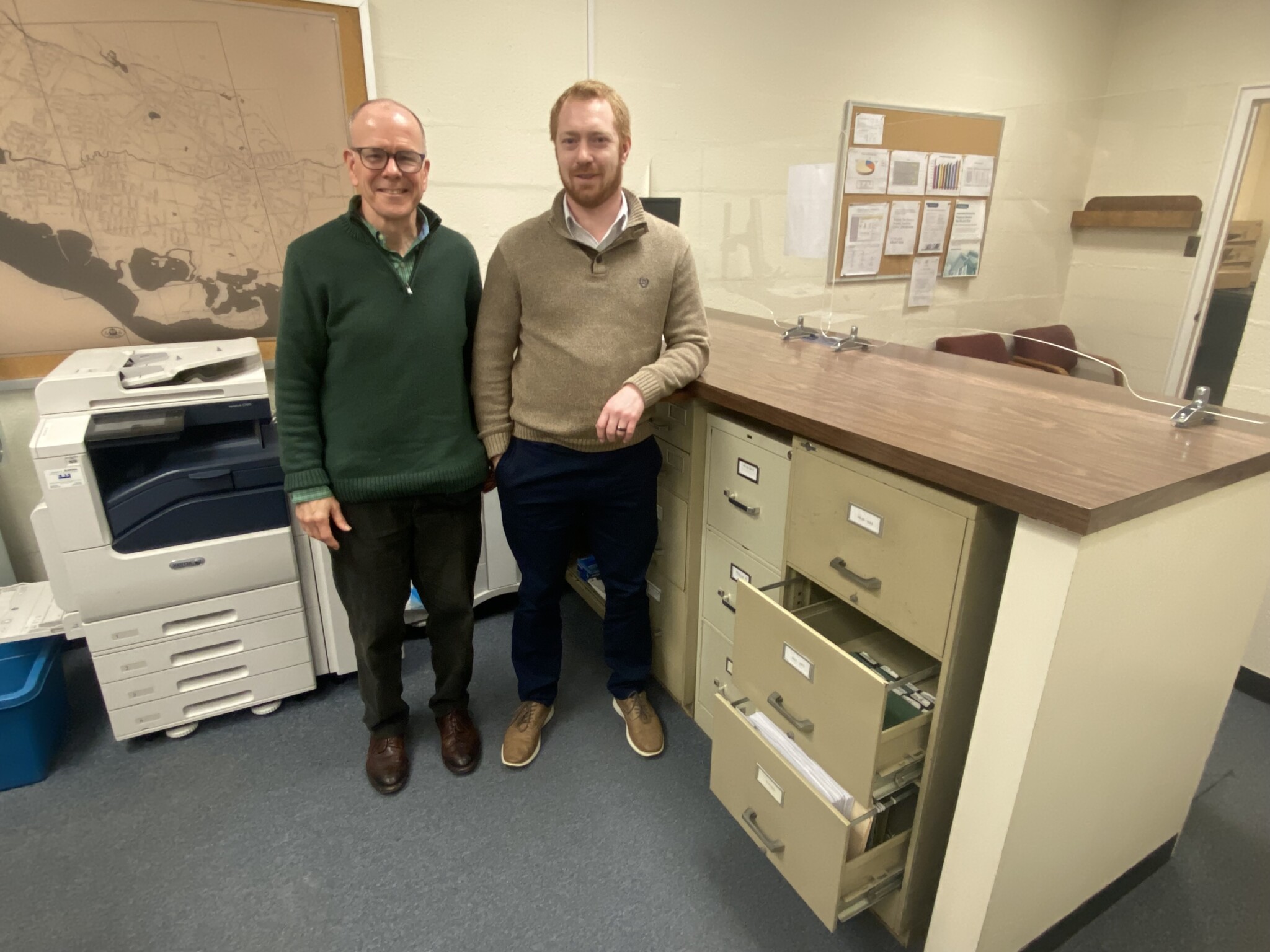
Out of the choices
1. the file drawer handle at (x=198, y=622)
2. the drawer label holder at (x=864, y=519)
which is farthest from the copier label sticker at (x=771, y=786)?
the file drawer handle at (x=198, y=622)

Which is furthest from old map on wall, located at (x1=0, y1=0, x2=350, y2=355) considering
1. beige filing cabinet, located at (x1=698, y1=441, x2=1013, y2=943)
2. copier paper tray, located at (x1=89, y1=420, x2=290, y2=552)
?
beige filing cabinet, located at (x1=698, y1=441, x2=1013, y2=943)

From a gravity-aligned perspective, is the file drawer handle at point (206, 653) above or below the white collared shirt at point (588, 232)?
below

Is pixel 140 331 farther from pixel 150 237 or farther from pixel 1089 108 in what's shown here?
pixel 1089 108

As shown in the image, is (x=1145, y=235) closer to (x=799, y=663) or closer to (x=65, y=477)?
(x=799, y=663)

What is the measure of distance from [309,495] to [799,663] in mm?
1042

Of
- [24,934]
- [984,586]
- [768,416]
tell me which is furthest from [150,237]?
[984,586]

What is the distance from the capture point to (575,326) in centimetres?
151

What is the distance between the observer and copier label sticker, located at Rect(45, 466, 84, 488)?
1.62 m

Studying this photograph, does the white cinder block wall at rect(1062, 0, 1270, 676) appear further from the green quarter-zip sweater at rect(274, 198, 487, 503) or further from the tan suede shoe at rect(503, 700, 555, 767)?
the tan suede shoe at rect(503, 700, 555, 767)

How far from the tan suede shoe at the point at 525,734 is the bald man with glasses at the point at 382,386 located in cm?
31

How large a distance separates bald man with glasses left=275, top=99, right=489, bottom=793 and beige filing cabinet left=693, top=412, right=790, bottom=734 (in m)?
0.57

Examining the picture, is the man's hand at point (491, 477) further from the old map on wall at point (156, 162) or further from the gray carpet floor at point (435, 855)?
the old map on wall at point (156, 162)

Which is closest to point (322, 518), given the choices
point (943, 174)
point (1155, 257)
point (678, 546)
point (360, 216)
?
point (360, 216)

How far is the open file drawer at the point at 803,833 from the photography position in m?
1.22
